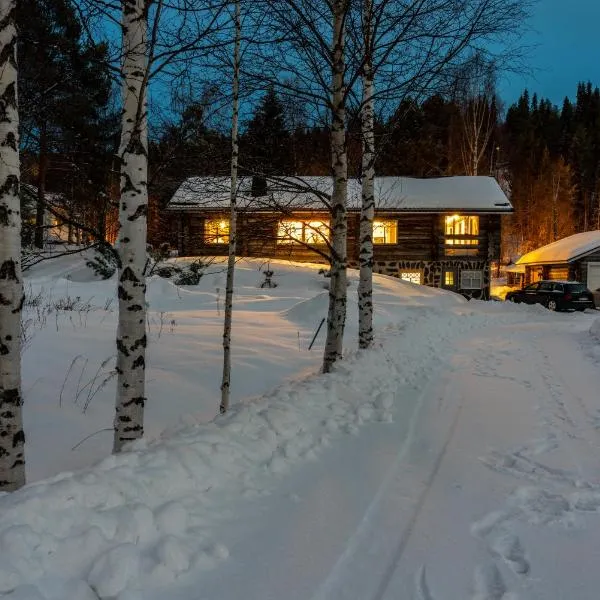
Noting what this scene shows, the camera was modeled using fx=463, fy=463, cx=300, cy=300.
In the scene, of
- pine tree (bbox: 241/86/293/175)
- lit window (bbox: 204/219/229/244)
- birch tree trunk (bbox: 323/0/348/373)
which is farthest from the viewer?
pine tree (bbox: 241/86/293/175)

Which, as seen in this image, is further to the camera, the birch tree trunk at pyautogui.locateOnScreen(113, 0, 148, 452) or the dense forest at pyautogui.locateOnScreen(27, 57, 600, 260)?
the dense forest at pyautogui.locateOnScreen(27, 57, 600, 260)

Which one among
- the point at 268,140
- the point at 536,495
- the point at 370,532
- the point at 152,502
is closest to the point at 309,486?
the point at 370,532

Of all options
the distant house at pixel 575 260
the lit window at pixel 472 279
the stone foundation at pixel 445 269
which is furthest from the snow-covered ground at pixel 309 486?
the distant house at pixel 575 260

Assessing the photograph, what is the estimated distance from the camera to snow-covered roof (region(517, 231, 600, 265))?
2911 cm

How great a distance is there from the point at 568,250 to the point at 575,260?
1169mm

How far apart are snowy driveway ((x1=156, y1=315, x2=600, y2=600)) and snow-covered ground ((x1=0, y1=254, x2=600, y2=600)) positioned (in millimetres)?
15

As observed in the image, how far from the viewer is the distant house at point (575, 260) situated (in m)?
29.2

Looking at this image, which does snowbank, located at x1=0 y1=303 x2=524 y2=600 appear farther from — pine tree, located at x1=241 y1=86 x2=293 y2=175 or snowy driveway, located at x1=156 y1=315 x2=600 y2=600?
pine tree, located at x1=241 y1=86 x2=293 y2=175

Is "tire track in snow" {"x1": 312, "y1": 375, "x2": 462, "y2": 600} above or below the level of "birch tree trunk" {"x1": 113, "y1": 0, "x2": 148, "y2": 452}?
below

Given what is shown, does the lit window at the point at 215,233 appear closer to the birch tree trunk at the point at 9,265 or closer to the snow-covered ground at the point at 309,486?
the snow-covered ground at the point at 309,486

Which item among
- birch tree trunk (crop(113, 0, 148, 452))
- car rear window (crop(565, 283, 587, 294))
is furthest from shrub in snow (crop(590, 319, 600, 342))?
birch tree trunk (crop(113, 0, 148, 452))

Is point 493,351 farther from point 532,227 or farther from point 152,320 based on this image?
point 532,227

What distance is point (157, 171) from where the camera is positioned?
423cm

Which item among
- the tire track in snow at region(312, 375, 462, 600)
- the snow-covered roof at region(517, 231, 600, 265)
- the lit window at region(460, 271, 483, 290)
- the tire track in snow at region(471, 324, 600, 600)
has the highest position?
the snow-covered roof at region(517, 231, 600, 265)
